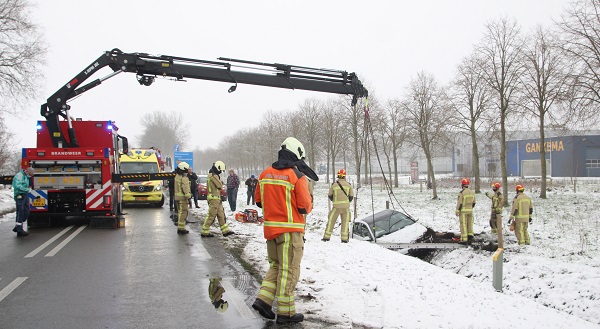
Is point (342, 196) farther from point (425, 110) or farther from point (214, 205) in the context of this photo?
point (425, 110)

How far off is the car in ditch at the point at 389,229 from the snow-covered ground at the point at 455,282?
1033 mm

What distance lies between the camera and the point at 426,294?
609 centimetres

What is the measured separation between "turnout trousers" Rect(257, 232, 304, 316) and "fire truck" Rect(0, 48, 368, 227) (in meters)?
6.43

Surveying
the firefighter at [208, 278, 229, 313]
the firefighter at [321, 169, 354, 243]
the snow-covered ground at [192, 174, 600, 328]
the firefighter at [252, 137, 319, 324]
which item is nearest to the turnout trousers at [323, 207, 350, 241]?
the firefighter at [321, 169, 354, 243]

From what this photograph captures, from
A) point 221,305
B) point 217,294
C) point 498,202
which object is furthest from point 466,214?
point 221,305

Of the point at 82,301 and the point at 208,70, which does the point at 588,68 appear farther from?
the point at 82,301

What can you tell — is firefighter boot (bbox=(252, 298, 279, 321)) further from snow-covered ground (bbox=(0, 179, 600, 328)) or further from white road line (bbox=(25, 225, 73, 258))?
white road line (bbox=(25, 225, 73, 258))

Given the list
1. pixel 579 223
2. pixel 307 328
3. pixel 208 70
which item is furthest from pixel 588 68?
pixel 307 328

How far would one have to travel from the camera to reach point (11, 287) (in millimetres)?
5965

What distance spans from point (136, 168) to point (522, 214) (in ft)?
51.1

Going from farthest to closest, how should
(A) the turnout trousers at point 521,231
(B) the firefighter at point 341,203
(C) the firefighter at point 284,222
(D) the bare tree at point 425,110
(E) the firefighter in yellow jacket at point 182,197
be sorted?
(D) the bare tree at point 425,110 < (A) the turnout trousers at point 521,231 < (E) the firefighter in yellow jacket at point 182,197 < (B) the firefighter at point 341,203 < (C) the firefighter at point 284,222

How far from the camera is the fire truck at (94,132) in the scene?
10.4 m

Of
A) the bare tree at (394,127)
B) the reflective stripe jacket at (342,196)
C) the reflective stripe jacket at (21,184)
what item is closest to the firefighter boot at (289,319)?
the reflective stripe jacket at (342,196)

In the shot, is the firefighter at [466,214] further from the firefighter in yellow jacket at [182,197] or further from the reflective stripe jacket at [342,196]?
the firefighter in yellow jacket at [182,197]
